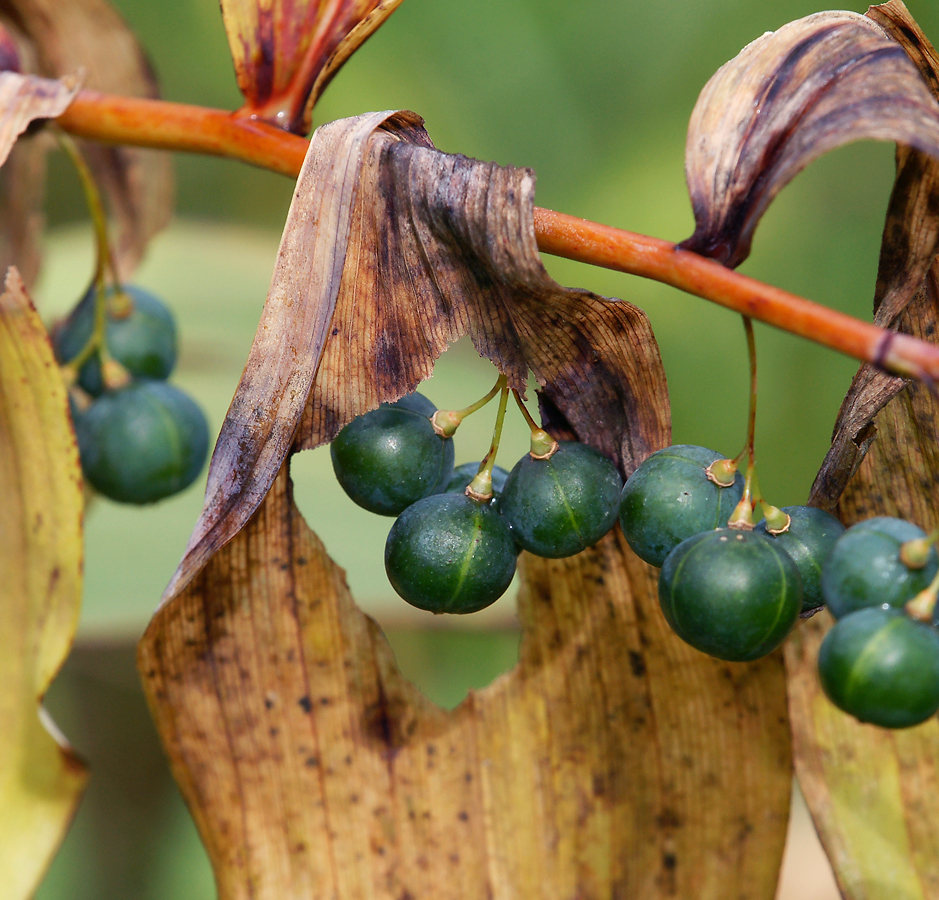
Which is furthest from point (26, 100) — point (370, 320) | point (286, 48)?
point (370, 320)

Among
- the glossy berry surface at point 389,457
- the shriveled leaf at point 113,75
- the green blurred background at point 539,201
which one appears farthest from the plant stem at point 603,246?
the green blurred background at point 539,201

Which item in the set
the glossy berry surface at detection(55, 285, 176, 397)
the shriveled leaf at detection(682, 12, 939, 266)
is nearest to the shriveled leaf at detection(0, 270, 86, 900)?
the glossy berry surface at detection(55, 285, 176, 397)

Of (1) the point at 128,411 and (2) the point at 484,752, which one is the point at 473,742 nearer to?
(2) the point at 484,752

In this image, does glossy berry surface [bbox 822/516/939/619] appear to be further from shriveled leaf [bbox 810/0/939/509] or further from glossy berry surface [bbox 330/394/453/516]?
glossy berry surface [bbox 330/394/453/516]

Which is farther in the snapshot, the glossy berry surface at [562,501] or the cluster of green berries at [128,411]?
the cluster of green berries at [128,411]

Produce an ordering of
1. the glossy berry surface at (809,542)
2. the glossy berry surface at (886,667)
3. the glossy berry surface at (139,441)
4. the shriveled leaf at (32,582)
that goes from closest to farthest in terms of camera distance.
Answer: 1. the glossy berry surface at (886,667)
2. the glossy berry surface at (809,542)
3. the shriveled leaf at (32,582)
4. the glossy berry surface at (139,441)

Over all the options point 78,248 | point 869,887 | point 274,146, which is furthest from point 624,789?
point 78,248

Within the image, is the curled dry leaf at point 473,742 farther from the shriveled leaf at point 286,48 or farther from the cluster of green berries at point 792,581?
the shriveled leaf at point 286,48
